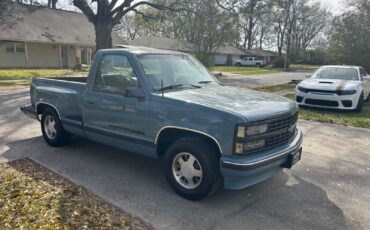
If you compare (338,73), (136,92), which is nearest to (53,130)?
(136,92)

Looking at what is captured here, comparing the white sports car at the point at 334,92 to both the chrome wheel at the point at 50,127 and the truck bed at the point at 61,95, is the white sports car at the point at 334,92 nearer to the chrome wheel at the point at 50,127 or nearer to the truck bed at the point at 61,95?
the truck bed at the point at 61,95

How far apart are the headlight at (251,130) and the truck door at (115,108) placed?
1.35 metres

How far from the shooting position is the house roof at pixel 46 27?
89.5 feet

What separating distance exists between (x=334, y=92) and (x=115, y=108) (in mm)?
7898

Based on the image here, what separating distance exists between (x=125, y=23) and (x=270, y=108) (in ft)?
209

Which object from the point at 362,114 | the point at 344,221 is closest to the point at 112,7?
the point at 362,114

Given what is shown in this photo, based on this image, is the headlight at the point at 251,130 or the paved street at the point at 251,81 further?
the paved street at the point at 251,81

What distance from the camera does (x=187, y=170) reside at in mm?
3945

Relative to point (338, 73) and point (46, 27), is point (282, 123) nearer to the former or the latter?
point (338, 73)

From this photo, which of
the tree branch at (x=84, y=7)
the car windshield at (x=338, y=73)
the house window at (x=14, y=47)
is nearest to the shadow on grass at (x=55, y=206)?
the car windshield at (x=338, y=73)

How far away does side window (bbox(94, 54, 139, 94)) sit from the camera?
14.6ft

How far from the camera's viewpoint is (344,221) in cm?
359

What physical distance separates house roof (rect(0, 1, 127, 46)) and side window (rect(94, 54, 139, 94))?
23.6 metres

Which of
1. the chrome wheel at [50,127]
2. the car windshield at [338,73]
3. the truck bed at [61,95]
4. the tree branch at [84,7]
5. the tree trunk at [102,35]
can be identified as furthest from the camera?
the tree trunk at [102,35]
